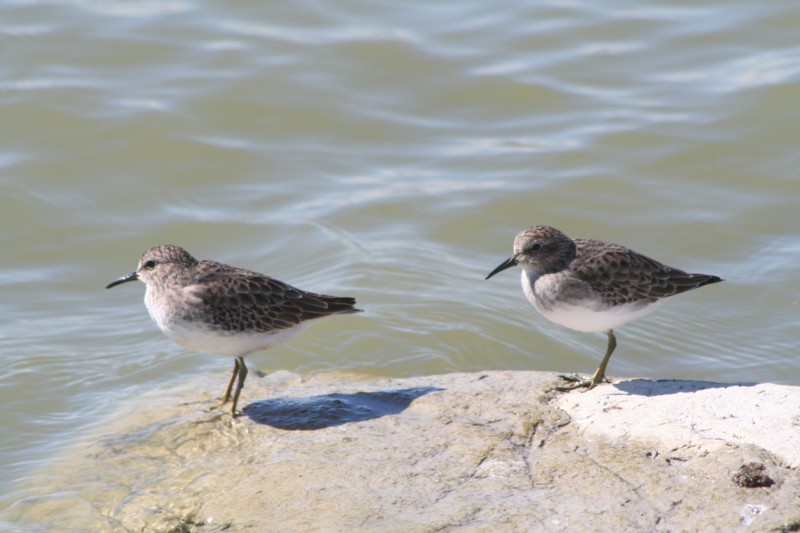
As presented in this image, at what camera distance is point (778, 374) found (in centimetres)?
1072

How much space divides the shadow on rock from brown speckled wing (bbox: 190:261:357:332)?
2386 mm

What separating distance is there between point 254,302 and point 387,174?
696cm

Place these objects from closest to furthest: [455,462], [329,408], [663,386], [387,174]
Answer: [455,462]
[663,386]
[329,408]
[387,174]

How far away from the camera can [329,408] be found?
8.16 meters

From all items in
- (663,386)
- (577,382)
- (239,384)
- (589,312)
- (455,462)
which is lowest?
(239,384)

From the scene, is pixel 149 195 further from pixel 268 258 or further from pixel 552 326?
pixel 552 326

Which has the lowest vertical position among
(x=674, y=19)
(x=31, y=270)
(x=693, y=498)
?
(x=31, y=270)

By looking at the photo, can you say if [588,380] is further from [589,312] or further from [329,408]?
[329,408]

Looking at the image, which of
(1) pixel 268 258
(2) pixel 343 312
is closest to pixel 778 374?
(2) pixel 343 312

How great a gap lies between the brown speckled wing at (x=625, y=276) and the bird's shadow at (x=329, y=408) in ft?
5.15

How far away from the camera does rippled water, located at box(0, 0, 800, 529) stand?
440 inches

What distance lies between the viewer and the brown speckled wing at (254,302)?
8.45 meters

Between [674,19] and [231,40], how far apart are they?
801 centimetres

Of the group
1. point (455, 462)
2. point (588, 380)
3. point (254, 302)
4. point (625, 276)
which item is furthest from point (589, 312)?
point (254, 302)
